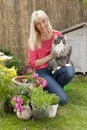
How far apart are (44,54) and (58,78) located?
1.14ft

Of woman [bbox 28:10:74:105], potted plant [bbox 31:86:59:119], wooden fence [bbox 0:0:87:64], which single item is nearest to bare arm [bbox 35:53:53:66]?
woman [bbox 28:10:74:105]

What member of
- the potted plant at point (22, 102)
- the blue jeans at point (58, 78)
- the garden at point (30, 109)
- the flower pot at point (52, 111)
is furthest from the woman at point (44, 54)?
the potted plant at point (22, 102)

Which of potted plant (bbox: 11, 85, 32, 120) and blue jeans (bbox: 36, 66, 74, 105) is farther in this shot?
blue jeans (bbox: 36, 66, 74, 105)

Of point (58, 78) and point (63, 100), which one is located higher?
point (58, 78)

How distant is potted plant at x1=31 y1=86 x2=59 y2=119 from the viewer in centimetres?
358

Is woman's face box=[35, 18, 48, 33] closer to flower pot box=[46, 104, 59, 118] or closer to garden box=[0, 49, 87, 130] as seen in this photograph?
garden box=[0, 49, 87, 130]

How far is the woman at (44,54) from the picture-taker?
4.30 meters

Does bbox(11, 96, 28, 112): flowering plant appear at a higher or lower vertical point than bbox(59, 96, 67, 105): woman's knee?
higher

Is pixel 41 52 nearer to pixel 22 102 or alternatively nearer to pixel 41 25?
pixel 41 25

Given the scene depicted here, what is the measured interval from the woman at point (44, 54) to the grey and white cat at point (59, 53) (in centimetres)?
6

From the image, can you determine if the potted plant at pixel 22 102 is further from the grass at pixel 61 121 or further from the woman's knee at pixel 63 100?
the woman's knee at pixel 63 100

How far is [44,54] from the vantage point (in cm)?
442

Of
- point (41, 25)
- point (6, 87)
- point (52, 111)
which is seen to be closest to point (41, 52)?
point (41, 25)

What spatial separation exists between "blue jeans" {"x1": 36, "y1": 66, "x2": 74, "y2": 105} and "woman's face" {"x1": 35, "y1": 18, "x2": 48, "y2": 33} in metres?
0.48
